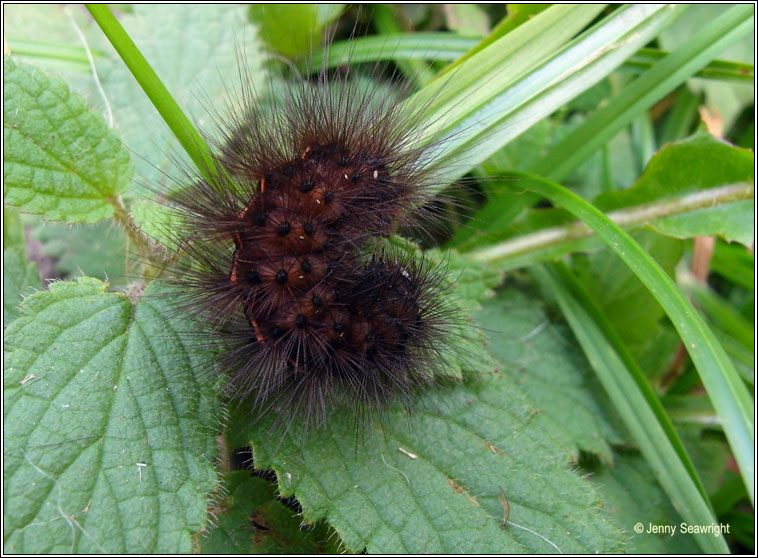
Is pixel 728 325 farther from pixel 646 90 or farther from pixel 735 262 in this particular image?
pixel 646 90

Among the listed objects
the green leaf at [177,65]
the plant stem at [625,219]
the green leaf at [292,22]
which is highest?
the green leaf at [292,22]

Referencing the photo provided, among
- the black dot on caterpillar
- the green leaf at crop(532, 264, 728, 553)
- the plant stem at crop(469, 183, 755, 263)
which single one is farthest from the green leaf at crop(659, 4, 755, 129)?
the black dot on caterpillar

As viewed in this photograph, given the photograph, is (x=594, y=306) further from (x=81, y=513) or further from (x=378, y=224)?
(x=81, y=513)

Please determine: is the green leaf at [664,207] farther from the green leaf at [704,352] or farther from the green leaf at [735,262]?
the green leaf at [704,352]

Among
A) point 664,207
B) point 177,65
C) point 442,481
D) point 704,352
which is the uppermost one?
point 177,65

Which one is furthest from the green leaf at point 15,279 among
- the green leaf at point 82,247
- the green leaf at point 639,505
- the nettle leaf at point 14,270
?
the green leaf at point 639,505

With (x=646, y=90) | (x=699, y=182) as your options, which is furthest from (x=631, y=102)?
(x=699, y=182)

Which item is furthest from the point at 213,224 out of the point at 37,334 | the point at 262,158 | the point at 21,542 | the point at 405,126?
the point at 21,542
